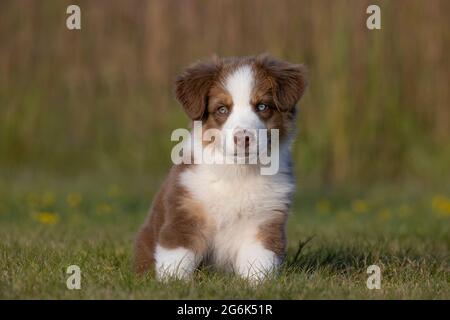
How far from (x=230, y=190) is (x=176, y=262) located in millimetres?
524

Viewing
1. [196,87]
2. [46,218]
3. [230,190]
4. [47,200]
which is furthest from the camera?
[47,200]

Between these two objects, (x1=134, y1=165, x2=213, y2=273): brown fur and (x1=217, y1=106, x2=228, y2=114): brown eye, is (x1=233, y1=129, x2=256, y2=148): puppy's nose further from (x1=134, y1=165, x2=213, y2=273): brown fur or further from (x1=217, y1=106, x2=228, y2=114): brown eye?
(x1=134, y1=165, x2=213, y2=273): brown fur

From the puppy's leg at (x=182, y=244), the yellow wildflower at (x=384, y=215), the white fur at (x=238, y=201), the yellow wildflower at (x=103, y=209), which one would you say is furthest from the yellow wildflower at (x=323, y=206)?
the puppy's leg at (x=182, y=244)

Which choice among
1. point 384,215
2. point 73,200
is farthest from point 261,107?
point 73,200

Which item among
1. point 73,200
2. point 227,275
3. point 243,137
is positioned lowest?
point 73,200

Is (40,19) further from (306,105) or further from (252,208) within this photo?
(252,208)

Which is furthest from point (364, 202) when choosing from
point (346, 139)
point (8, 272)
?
point (8, 272)

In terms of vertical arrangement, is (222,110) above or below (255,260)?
above

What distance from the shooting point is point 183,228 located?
4.94 m

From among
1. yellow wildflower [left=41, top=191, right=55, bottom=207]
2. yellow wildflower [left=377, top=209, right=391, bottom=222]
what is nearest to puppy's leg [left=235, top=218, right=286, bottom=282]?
yellow wildflower [left=377, top=209, right=391, bottom=222]

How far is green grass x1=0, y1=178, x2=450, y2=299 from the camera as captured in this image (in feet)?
14.5

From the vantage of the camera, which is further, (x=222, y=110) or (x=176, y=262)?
(x=222, y=110)

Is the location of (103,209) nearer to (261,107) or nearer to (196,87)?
(196,87)

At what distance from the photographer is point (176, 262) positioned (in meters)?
4.86
